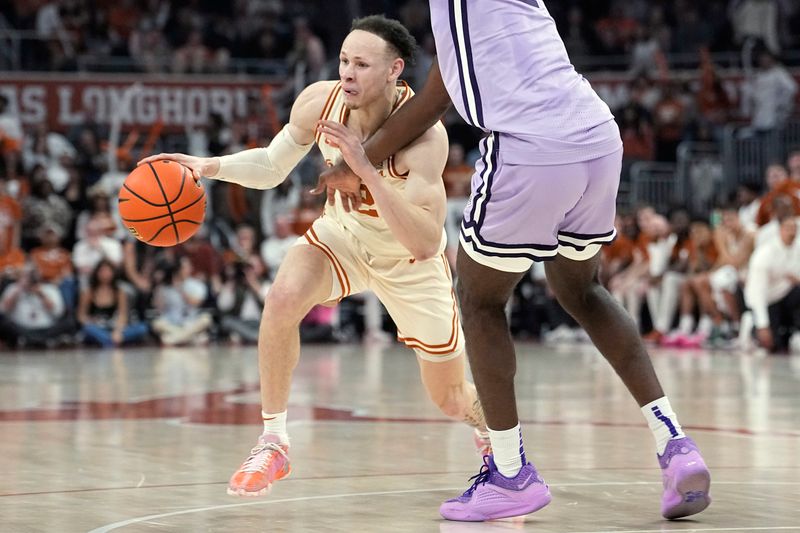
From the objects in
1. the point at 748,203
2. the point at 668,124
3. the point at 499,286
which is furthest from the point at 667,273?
the point at 499,286

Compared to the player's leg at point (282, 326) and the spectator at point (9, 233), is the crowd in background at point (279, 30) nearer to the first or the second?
the spectator at point (9, 233)

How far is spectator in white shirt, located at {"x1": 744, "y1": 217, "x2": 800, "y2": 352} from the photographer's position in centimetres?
1368

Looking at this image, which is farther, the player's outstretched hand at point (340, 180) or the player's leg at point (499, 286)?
the player's outstretched hand at point (340, 180)

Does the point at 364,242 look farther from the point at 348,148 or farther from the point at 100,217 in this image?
the point at 100,217

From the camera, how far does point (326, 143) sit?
18.0 feet

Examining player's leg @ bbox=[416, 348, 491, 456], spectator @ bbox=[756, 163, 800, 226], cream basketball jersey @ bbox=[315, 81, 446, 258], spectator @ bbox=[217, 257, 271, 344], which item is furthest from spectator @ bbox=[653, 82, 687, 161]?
cream basketball jersey @ bbox=[315, 81, 446, 258]

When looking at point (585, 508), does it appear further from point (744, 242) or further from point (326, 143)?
point (744, 242)

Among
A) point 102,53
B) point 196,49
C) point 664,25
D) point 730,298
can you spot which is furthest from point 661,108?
point 102,53

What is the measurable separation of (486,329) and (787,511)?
128cm

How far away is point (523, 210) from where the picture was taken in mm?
4555

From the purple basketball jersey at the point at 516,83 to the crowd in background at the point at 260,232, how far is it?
9623 mm

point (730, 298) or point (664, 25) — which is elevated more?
point (664, 25)

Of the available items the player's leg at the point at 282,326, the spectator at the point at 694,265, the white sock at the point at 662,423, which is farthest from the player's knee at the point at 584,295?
the spectator at the point at 694,265

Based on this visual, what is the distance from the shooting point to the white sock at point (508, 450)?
187 inches
